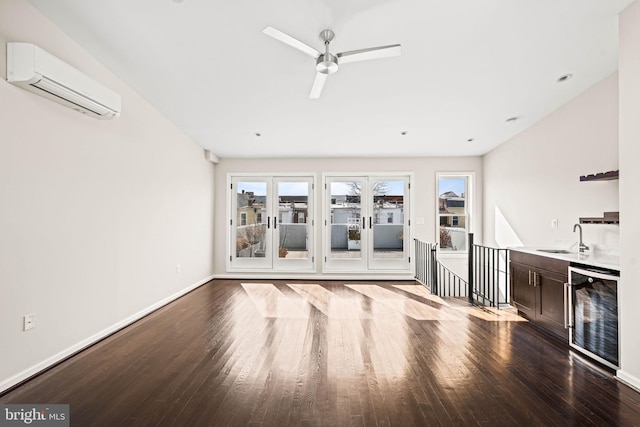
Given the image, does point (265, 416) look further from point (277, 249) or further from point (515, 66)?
point (277, 249)

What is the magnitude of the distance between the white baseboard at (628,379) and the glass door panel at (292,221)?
488 cm

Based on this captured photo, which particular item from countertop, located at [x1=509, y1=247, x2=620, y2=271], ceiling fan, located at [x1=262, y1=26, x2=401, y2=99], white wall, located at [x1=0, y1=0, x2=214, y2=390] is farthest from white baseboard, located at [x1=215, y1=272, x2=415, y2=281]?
ceiling fan, located at [x1=262, y1=26, x2=401, y2=99]

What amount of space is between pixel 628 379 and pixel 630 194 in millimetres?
1455

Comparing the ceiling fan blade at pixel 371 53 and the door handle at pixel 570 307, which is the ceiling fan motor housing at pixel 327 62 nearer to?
the ceiling fan blade at pixel 371 53

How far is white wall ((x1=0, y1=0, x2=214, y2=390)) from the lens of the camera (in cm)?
226

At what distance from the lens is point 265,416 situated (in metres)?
1.97

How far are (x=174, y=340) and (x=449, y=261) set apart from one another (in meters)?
5.28

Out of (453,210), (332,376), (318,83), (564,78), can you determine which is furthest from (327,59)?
(453,210)

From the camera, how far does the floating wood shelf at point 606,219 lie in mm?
3090

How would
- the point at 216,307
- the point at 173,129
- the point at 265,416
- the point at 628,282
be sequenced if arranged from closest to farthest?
the point at 265,416 < the point at 628,282 < the point at 216,307 < the point at 173,129

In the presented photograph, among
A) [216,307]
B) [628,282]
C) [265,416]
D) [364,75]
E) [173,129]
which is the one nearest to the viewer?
[265,416]

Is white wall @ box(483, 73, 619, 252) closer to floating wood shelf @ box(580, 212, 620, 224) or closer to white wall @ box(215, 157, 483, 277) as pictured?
floating wood shelf @ box(580, 212, 620, 224)

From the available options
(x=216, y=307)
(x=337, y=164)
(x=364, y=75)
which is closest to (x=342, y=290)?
(x=216, y=307)

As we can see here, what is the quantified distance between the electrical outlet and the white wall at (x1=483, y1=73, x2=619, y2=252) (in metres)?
5.64
